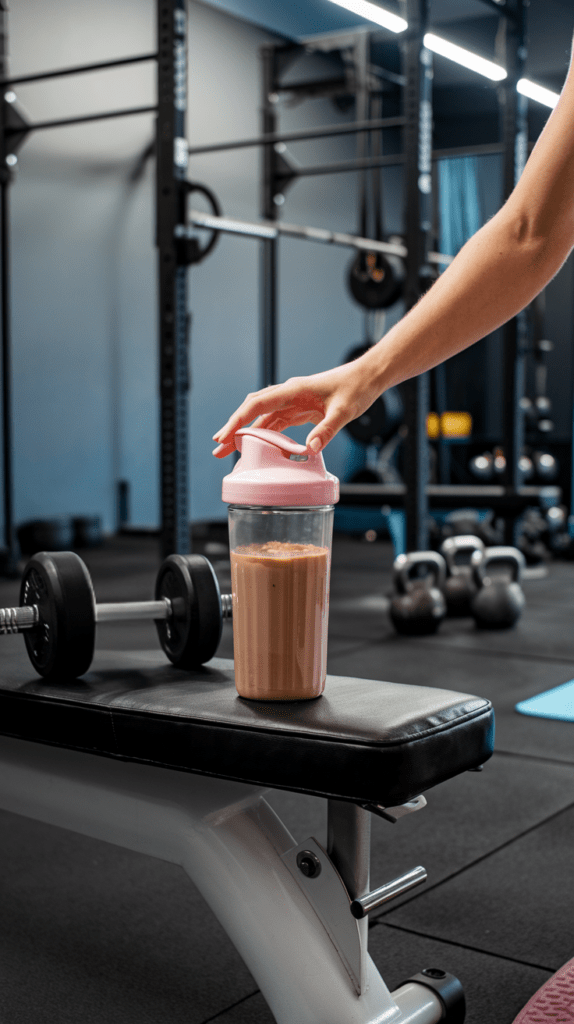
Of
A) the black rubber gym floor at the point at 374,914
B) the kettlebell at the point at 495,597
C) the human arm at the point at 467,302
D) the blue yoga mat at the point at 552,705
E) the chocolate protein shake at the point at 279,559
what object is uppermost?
the human arm at the point at 467,302

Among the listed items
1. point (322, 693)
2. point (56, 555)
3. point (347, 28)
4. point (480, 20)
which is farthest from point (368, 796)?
point (480, 20)

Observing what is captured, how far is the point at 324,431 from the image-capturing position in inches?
39.8

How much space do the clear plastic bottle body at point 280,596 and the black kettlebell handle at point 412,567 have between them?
258 cm

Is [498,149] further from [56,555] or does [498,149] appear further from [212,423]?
[56,555]

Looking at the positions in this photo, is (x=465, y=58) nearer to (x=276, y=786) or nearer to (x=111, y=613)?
(x=111, y=613)

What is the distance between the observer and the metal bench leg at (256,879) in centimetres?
103

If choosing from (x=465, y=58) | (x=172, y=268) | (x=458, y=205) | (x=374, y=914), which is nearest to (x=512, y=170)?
(x=465, y=58)

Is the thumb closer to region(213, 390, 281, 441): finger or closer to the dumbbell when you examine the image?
region(213, 390, 281, 441): finger

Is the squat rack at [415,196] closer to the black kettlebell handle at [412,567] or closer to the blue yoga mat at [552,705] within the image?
the black kettlebell handle at [412,567]

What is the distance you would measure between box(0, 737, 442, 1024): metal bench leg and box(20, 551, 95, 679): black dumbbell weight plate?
13 cm

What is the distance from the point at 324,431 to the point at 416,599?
8.84ft

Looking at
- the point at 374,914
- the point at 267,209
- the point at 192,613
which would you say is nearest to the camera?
the point at 192,613

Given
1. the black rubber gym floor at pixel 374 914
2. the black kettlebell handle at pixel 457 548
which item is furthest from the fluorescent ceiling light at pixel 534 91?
Result: the black rubber gym floor at pixel 374 914

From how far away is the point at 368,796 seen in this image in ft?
3.08
